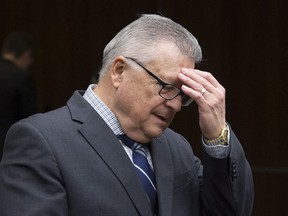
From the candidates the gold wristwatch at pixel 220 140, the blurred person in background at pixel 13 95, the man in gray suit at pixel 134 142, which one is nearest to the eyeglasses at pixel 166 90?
the man in gray suit at pixel 134 142

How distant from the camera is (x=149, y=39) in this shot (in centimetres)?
273

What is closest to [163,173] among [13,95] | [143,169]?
[143,169]

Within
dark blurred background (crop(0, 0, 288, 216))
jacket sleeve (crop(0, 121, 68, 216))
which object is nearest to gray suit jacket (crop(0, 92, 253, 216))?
jacket sleeve (crop(0, 121, 68, 216))

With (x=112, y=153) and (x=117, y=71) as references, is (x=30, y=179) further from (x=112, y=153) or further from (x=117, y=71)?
(x=117, y=71)

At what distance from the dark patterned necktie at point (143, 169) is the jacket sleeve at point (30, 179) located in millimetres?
308

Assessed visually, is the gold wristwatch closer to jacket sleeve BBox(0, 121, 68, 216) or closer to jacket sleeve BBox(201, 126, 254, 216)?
jacket sleeve BBox(201, 126, 254, 216)

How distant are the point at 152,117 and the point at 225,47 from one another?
Result: 4.12m

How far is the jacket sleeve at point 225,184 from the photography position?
276cm

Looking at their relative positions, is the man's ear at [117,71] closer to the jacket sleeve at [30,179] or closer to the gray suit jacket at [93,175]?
the gray suit jacket at [93,175]

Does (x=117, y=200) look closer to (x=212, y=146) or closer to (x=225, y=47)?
(x=212, y=146)

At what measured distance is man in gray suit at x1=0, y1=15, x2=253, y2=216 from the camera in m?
2.55

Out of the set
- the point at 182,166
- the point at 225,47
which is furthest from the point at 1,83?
the point at 182,166

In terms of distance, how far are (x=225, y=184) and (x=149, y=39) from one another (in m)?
0.52

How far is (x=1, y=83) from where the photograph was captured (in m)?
5.82
